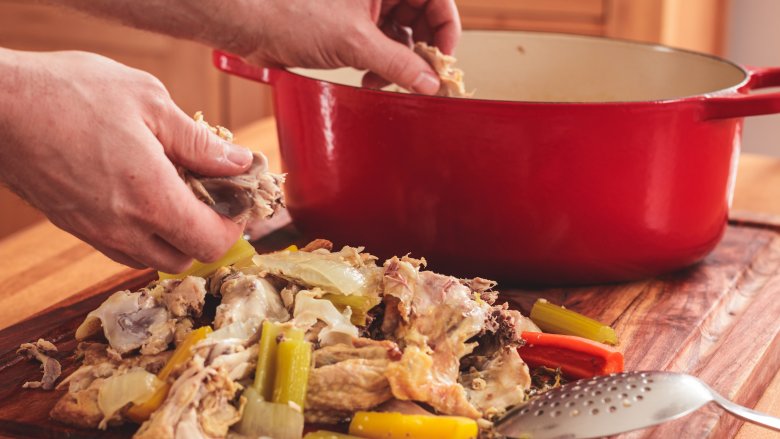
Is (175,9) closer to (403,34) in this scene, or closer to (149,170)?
(403,34)

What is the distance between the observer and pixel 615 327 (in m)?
1.58

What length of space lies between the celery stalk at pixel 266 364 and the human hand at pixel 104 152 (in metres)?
0.14

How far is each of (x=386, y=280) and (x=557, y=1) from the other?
251 cm

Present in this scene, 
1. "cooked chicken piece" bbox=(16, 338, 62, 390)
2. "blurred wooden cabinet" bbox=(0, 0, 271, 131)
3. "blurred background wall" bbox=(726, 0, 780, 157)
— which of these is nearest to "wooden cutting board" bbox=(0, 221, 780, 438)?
"cooked chicken piece" bbox=(16, 338, 62, 390)

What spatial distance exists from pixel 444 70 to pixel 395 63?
118 millimetres

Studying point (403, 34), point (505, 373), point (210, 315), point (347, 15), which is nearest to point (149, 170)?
point (210, 315)

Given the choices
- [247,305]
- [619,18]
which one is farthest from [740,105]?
[619,18]

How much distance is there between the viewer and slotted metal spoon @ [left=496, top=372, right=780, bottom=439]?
3.84 ft

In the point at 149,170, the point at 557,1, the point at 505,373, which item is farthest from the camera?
the point at 557,1

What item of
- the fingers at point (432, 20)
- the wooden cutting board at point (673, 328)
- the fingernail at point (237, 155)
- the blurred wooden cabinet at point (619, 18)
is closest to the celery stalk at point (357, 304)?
the fingernail at point (237, 155)

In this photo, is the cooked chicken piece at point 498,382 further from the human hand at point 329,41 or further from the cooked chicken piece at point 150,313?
the human hand at point 329,41

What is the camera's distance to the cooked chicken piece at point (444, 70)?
1829 millimetres

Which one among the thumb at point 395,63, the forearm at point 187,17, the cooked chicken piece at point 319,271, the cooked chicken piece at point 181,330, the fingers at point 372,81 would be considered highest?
the forearm at point 187,17

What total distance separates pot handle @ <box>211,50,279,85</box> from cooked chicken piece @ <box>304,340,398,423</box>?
775mm
